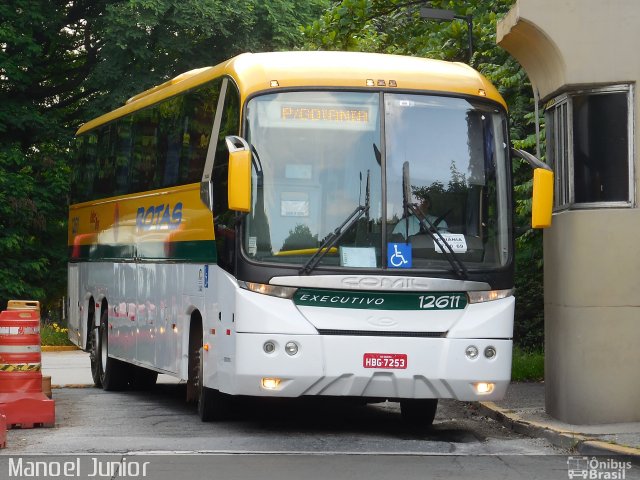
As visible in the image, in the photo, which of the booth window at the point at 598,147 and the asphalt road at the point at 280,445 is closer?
the asphalt road at the point at 280,445

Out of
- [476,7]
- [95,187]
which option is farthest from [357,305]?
[476,7]

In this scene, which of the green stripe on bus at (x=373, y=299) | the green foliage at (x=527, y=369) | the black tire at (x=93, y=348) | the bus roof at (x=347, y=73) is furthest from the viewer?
the black tire at (x=93, y=348)

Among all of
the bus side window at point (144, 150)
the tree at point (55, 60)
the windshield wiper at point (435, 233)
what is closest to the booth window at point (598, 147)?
the windshield wiper at point (435, 233)

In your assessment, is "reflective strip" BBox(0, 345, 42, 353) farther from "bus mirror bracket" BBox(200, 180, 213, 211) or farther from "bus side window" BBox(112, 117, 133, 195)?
"bus side window" BBox(112, 117, 133, 195)

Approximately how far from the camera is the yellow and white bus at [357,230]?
1329 centimetres

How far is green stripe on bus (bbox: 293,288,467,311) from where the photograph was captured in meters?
13.3

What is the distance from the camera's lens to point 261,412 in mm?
16578

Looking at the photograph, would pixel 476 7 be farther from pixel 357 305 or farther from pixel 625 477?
pixel 625 477

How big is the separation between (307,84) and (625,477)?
4.99 metres

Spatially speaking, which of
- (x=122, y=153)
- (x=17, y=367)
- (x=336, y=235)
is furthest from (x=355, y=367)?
(x=122, y=153)

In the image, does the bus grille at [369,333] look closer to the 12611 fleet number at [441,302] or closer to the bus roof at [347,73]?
the 12611 fleet number at [441,302]

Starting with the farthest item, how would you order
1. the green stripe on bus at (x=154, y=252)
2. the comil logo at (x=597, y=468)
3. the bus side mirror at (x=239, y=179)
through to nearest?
the green stripe on bus at (x=154, y=252)
the bus side mirror at (x=239, y=179)
the comil logo at (x=597, y=468)

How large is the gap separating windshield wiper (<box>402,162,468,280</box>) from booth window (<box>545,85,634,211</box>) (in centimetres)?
180

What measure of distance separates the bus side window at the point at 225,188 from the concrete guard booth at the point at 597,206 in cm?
304
